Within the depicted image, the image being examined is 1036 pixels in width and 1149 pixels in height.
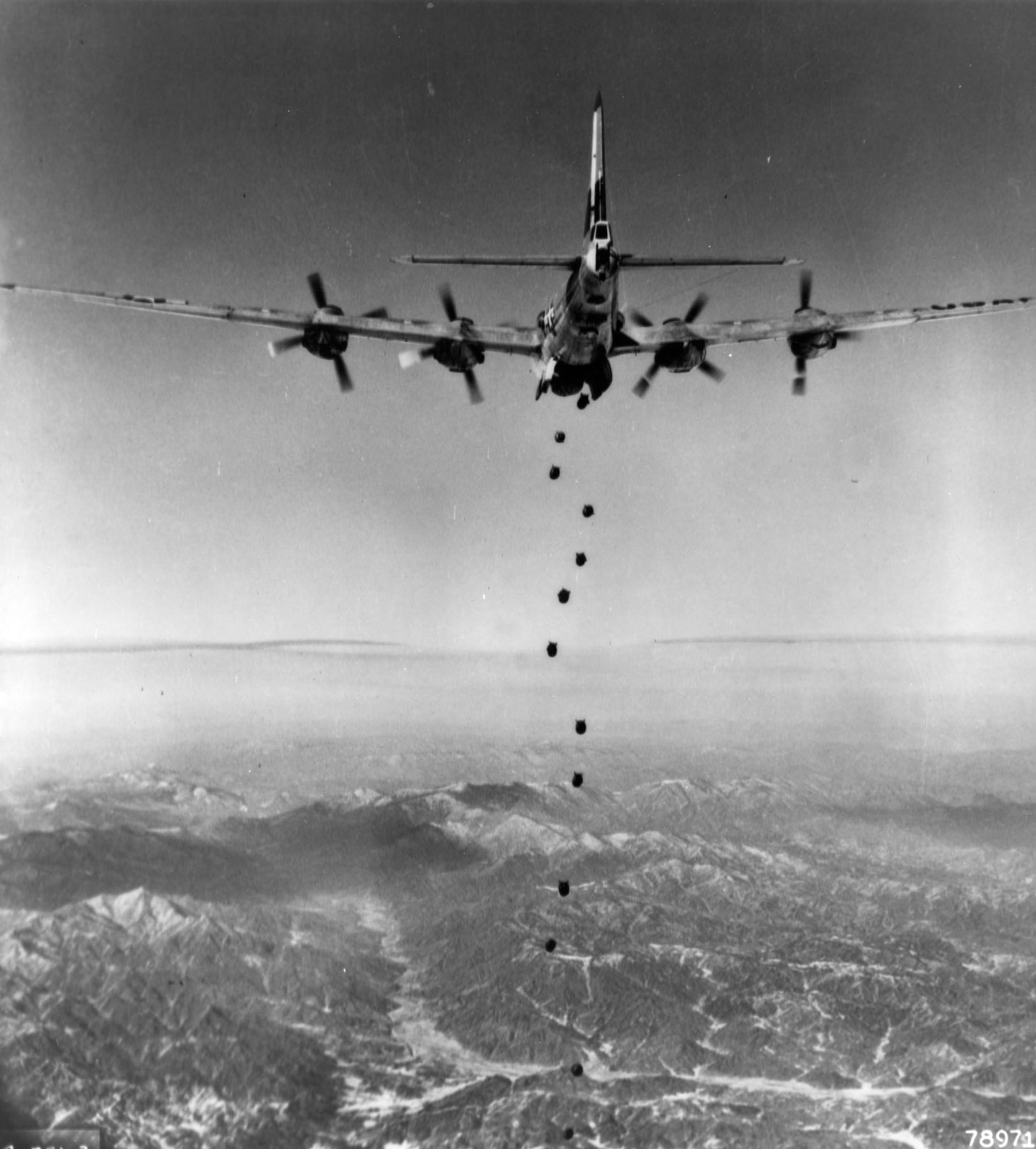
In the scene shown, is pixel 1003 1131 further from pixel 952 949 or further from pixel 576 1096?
pixel 952 949

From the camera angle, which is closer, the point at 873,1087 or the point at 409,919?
the point at 873,1087

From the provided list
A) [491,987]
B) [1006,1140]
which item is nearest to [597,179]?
[1006,1140]

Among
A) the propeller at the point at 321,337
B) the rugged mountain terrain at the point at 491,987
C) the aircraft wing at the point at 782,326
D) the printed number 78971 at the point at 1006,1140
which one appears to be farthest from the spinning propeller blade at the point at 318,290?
the rugged mountain terrain at the point at 491,987

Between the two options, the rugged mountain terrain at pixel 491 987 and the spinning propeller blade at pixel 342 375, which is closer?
the spinning propeller blade at pixel 342 375

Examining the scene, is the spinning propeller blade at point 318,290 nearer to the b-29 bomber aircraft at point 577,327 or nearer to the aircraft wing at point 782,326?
A: the b-29 bomber aircraft at point 577,327

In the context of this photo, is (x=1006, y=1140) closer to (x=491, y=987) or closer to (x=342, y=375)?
(x=342, y=375)

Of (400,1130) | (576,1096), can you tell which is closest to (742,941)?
(576,1096)
